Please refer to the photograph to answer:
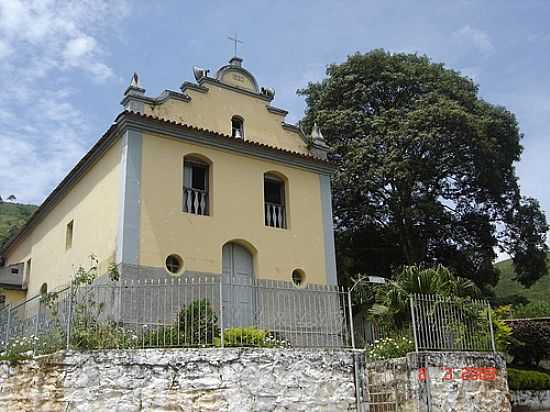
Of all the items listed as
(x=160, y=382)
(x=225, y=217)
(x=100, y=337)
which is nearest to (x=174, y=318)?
(x=100, y=337)

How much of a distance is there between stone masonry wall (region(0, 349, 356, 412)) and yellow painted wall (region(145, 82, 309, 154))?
7779 mm

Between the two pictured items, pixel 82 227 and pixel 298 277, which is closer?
pixel 82 227

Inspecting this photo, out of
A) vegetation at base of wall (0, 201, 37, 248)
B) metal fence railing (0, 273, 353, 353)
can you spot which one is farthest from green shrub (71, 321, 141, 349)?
vegetation at base of wall (0, 201, 37, 248)

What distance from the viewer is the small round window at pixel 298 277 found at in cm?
1705

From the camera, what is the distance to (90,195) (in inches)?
662

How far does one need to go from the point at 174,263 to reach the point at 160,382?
5280mm

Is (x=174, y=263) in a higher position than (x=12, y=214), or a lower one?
lower

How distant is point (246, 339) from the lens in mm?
11195

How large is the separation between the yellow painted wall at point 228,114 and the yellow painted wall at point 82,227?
205 centimetres

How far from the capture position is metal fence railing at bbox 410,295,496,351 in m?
12.9

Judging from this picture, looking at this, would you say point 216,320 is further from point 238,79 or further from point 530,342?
point 530,342

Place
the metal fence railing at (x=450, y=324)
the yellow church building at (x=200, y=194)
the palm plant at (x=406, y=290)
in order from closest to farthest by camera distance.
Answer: the metal fence railing at (x=450, y=324)
the palm plant at (x=406, y=290)
the yellow church building at (x=200, y=194)

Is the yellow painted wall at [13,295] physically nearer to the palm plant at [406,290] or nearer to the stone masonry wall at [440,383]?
the palm plant at [406,290]

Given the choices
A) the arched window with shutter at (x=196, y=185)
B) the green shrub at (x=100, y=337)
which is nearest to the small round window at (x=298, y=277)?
the arched window with shutter at (x=196, y=185)
